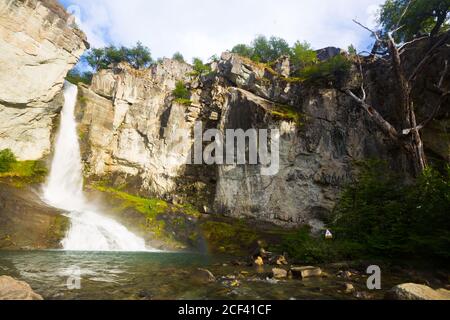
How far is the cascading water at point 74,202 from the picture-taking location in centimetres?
2070

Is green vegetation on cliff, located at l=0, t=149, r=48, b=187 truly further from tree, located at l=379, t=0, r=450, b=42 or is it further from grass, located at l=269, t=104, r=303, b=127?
tree, located at l=379, t=0, r=450, b=42

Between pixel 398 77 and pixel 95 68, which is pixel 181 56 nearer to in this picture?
pixel 95 68

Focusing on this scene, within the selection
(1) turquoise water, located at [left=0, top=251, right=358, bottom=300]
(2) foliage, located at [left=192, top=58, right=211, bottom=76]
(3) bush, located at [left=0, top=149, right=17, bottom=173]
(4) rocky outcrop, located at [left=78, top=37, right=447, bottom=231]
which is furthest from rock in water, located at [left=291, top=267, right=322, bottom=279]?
(2) foliage, located at [left=192, top=58, right=211, bottom=76]

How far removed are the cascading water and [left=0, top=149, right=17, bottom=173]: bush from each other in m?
3.50

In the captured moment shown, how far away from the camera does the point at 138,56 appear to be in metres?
57.8

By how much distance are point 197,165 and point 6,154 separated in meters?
19.3

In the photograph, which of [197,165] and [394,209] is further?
[197,165]

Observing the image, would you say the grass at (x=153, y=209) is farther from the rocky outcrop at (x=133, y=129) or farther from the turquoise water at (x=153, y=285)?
the turquoise water at (x=153, y=285)

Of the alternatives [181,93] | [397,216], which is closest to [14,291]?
[397,216]

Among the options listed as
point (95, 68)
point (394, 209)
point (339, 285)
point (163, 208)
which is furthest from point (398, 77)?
point (95, 68)

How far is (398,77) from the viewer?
59.8 feet

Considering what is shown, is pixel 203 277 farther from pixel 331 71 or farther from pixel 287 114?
pixel 331 71

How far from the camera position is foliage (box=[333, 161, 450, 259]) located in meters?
9.85

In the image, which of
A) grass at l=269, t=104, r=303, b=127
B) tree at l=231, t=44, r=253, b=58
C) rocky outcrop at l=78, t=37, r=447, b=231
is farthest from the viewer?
tree at l=231, t=44, r=253, b=58
